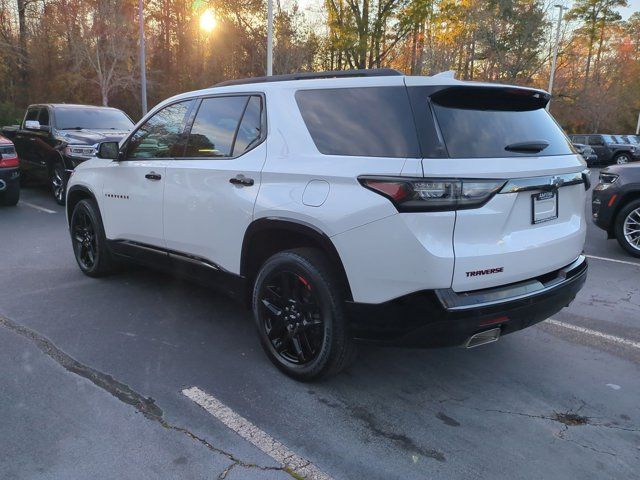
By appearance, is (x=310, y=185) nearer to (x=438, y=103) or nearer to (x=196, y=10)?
(x=438, y=103)

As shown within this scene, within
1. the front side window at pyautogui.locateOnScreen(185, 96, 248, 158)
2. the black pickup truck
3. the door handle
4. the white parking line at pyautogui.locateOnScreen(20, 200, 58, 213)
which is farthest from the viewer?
the white parking line at pyautogui.locateOnScreen(20, 200, 58, 213)

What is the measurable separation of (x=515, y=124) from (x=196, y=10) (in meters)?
32.4

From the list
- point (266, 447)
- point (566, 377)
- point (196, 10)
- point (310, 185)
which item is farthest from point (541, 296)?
point (196, 10)

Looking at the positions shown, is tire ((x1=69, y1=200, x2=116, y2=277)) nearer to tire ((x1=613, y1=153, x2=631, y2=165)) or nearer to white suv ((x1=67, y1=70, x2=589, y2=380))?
white suv ((x1=67, y1=70, x2=589, y2=380))

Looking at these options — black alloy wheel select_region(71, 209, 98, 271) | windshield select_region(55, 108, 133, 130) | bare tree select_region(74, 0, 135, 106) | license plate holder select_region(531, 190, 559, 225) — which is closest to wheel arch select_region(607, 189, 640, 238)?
license plate holder select_region(531, 190, 559, 225)

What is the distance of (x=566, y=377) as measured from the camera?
3.44m

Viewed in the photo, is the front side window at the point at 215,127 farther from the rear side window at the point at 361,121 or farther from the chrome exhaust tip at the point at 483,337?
the chrome exhaust tip at the point at 483,337

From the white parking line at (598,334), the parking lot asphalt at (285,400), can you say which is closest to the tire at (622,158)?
the parking lot asphalt at (285,400)

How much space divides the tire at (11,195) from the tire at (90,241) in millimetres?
4626

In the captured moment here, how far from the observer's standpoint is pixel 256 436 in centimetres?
271

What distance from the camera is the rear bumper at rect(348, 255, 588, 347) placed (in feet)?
8.54

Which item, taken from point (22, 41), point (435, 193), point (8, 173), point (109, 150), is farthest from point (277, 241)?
point (22, 41)

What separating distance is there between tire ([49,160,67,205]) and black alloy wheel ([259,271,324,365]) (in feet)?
24.5

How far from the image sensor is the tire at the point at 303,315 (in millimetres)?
2939
